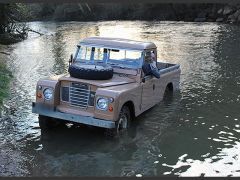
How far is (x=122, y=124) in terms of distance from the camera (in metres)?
10.1

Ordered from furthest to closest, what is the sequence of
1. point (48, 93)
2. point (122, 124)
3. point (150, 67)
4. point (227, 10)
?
1. point (227, 10)
2. point (150, 67)
3. point (122, 124)
4. point (48, 93)

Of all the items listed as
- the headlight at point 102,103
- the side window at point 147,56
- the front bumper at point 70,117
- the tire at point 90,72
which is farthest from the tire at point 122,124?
the side window at point 147,56

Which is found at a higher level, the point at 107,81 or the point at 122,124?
the point at 107,81

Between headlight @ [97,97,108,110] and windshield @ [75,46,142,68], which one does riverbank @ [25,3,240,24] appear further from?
headlight @ [97,97,108,110]

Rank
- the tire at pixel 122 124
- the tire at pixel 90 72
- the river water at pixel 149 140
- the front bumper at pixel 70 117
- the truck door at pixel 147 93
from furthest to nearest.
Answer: the truck door at pixel 147 93
the tire at pixel 90 72
the tire at pixel 122 124
the front bumper at pixel 70 117
the river water at pixel 149 140

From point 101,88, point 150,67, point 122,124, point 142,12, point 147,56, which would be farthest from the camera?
point 142,12

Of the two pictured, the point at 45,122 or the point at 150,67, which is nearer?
the point at 45,122

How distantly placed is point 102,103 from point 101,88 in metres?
0.37

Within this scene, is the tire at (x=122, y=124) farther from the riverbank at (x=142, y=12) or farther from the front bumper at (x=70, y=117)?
the riverbank at (x=142, y=12)

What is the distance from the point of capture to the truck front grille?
31.8 ft

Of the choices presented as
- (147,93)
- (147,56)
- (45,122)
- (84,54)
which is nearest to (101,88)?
(45,122)

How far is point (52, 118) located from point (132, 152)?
250cm

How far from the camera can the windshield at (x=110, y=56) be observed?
36.0 ft

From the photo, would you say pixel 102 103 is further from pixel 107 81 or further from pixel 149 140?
pixel 149 140
